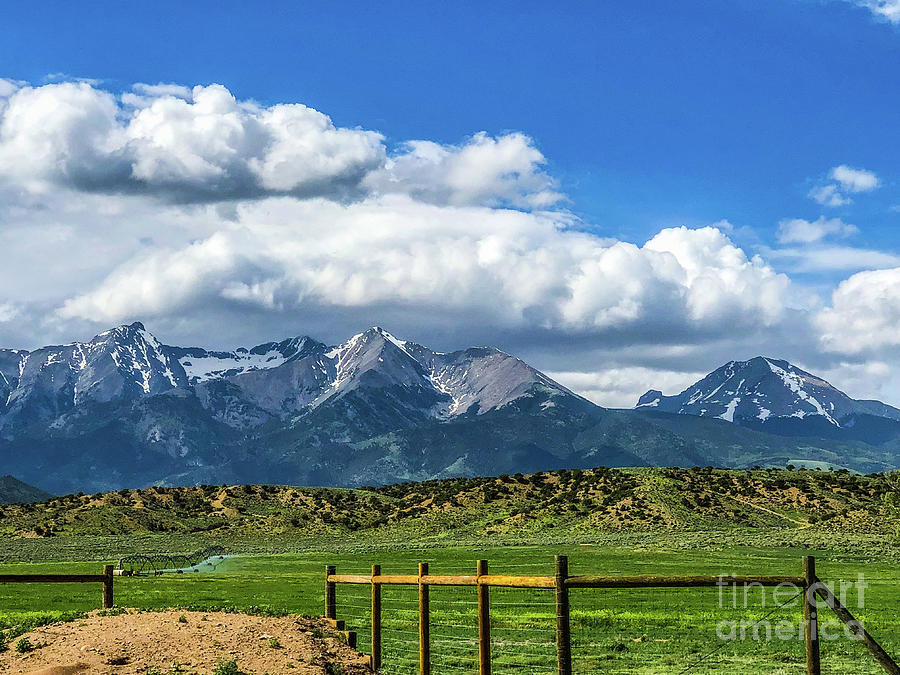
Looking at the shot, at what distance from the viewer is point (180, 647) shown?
69.0 feet

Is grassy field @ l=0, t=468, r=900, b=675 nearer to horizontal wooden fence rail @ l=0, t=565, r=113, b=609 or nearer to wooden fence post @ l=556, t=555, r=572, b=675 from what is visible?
horizontal wooden fence rail @ l=0, t=565, r=113, b=609

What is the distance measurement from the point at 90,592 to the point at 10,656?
130 feet

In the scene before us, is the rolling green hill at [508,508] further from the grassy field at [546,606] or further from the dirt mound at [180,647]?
the dirt mound at [180,647]

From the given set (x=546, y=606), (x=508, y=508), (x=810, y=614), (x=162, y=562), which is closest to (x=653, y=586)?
(x=810, y=614)

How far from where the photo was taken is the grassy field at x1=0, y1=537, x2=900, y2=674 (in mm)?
25578

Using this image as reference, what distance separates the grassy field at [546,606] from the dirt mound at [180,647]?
2748mm

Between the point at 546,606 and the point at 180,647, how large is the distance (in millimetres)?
21850

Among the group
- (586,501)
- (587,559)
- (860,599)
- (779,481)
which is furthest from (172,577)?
(779,481)

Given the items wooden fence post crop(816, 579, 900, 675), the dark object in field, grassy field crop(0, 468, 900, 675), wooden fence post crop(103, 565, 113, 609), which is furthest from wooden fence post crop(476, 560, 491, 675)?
the dark object in field

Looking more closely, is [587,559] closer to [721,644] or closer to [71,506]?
[721,644]

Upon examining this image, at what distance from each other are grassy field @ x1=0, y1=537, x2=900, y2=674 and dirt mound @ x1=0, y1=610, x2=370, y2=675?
2.75 metres

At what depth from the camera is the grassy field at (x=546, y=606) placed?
25.6 metres

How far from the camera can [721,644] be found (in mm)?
27531

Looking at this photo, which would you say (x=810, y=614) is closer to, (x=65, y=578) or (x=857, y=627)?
(x=857, y=627)
